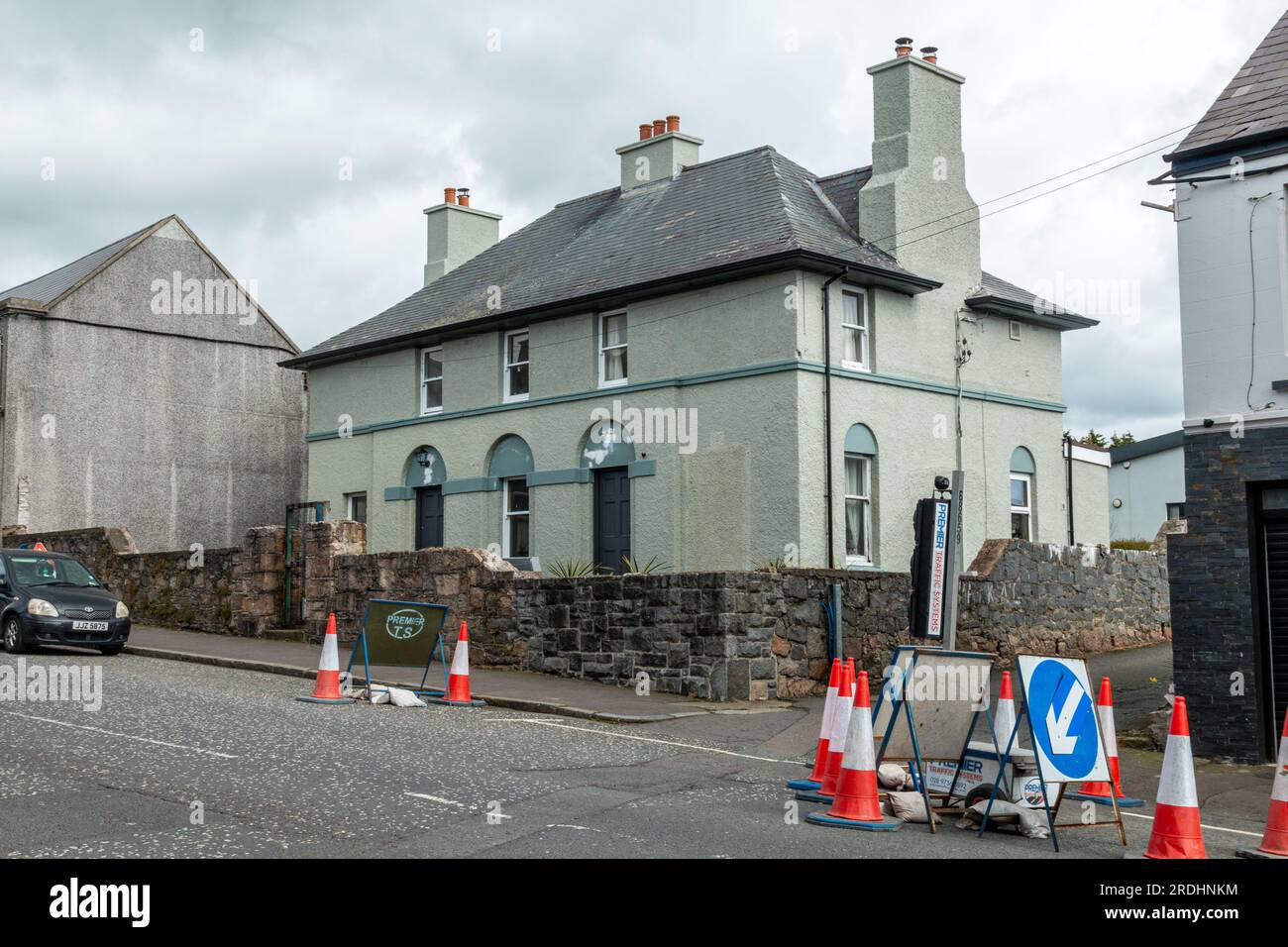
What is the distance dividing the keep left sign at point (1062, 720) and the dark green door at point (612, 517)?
14.1 metres

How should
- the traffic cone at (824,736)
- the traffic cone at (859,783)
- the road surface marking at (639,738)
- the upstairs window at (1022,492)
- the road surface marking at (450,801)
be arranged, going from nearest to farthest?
the road surface marking at (450,801), the traffic cone at (859,783), the traffic cone at (824,736), the road surface marking at (639,738), the upstairs window at (1022,492)

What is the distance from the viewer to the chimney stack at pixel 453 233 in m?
30.1

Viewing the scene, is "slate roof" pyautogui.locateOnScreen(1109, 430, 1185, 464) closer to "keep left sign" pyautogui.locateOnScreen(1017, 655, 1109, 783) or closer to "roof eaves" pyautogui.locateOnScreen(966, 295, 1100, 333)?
"roof eaves" pyautogui.locateOnScreen(966, 295, 1100, 333)

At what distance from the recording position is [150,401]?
32156 mm

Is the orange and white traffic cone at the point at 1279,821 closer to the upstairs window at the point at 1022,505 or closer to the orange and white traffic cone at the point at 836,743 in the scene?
the orange and white traffic cone at the point at 836,743

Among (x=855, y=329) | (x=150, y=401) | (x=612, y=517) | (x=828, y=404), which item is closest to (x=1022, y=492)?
(x=855, y=329)

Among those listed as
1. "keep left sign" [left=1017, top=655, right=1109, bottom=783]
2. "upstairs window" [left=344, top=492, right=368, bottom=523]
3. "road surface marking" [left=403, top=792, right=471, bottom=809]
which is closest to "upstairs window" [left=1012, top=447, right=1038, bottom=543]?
"upstairs window" [left=344, top=492, right=368, bottom=523]

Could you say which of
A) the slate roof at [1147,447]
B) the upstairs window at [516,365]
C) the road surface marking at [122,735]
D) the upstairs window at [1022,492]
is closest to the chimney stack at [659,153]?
the upstairs window at [516,365]

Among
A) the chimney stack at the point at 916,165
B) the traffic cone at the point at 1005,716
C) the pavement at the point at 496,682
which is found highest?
the chimney stack at the point at 916,165

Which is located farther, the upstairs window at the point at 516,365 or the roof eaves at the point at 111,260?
the roof eaves at the point at 111,260

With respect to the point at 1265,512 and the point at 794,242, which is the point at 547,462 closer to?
the point at 794,242

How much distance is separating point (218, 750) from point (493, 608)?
26.4 ft

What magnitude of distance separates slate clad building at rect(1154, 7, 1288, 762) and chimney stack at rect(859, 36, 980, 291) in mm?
9115

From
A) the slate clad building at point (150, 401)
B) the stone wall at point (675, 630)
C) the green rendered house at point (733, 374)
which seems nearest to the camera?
the stone wall at point (675, 630)
